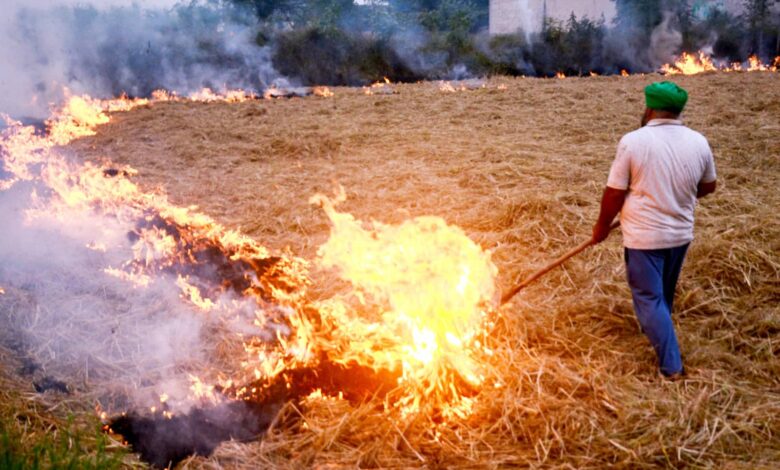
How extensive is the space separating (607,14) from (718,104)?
42.4ft

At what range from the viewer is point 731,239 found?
4.54 m

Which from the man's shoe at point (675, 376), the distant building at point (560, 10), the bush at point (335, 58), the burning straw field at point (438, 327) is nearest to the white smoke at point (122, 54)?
the bush at point (335, 58)

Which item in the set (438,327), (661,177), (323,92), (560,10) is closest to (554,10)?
(560,10)

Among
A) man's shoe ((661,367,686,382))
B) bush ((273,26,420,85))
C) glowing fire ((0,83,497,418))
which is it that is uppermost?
bush ((273,26,420,85))

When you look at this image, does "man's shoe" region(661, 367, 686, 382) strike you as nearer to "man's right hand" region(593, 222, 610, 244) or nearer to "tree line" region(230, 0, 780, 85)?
"man's right hand" region(593, 222, 610, 244)

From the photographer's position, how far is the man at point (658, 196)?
306cm

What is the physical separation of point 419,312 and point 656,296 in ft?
4.34

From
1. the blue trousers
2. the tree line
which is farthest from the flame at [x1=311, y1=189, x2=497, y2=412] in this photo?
the tree line

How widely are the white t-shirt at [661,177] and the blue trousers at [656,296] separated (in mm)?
71

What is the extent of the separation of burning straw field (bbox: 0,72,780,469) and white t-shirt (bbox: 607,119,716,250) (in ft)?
2.44

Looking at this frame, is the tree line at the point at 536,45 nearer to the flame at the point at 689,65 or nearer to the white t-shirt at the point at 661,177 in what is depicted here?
the flame at the point at 689,65

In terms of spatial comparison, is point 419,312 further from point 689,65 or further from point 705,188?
point 689,65

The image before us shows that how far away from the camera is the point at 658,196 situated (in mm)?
3096

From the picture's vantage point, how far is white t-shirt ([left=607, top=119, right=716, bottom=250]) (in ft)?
10.1
